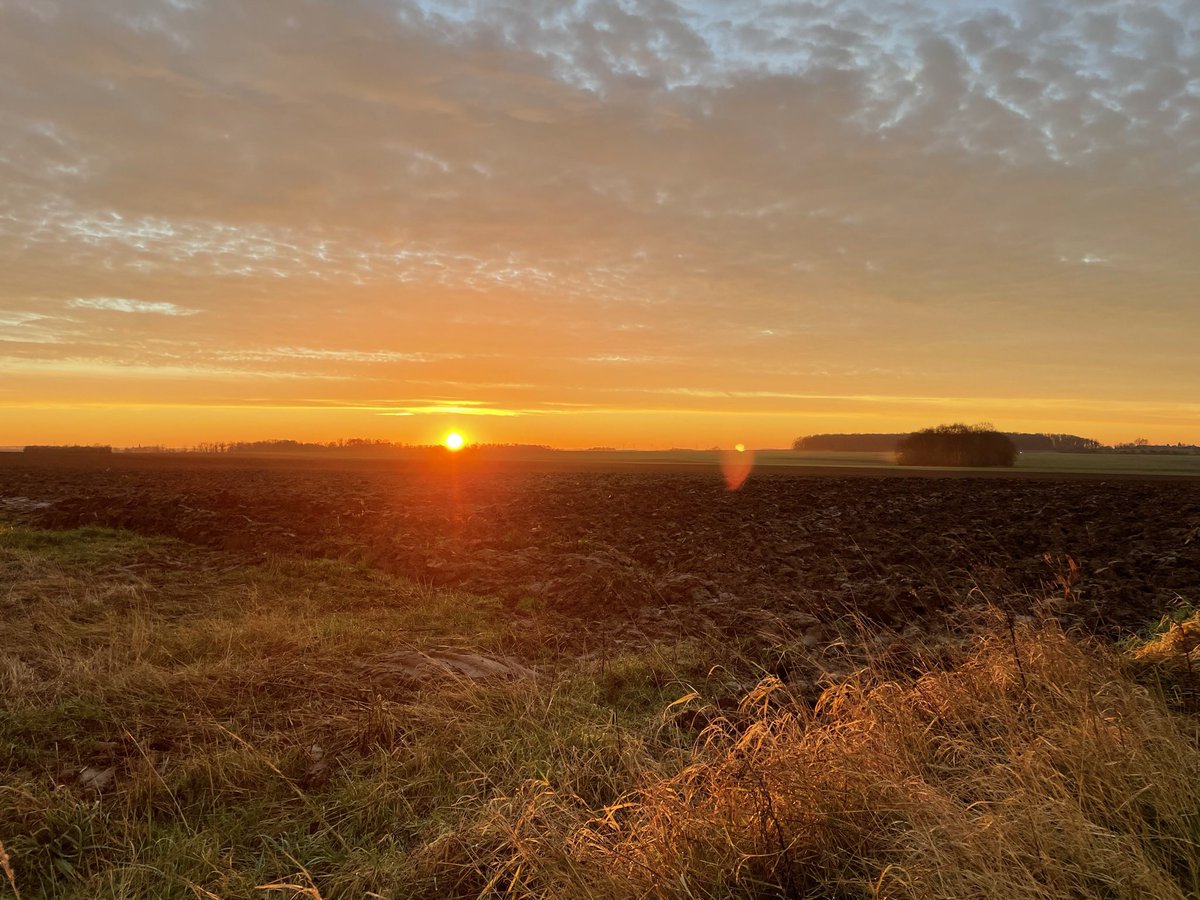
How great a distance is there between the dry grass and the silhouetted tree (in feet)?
282

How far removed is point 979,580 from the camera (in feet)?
47.7

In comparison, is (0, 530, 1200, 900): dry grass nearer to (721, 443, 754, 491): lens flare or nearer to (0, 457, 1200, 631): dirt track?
(0, 457, 1200, 631): dirt track

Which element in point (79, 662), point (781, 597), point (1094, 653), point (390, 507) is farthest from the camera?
point (390, 507)

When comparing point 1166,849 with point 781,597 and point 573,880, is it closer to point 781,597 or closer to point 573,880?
point 573,880

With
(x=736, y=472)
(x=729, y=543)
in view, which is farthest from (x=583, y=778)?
(x=736, y=472)

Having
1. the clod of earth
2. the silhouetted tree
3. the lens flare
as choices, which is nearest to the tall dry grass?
the clod of earth

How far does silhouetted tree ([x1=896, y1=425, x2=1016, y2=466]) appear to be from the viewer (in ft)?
284

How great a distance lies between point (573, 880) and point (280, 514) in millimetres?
23143

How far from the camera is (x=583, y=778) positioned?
6.29 meters

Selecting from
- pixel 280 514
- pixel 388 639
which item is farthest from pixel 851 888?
pixel 280 514

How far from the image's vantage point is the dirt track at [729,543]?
13547mm

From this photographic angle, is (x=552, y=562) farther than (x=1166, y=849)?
Yes

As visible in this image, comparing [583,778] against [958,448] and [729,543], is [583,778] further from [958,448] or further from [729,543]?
[958,448]

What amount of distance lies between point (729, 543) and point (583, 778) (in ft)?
46.4
